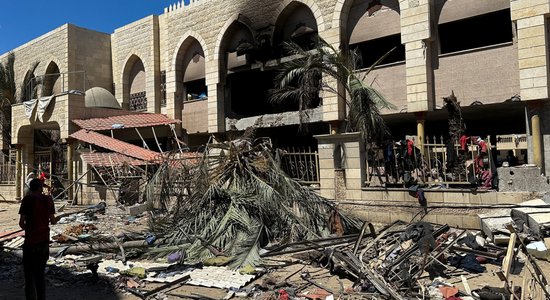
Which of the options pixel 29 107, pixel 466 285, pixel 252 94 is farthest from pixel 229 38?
pixel 466 285

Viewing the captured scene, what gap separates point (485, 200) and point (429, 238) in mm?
2771

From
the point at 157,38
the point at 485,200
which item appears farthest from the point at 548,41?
the point at 157,38

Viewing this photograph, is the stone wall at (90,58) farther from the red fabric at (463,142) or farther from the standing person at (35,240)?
the red fabric at (463,142)

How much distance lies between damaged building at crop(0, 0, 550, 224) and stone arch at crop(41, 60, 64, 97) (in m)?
0.08

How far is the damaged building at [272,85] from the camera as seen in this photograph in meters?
11.9

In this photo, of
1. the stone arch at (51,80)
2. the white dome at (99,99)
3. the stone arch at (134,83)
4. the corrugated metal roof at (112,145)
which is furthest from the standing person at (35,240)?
the stone arch at (51,80)

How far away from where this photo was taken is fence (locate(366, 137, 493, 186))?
939 cm

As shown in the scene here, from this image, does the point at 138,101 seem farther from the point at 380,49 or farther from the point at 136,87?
the point at 380,49

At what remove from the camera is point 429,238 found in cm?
623

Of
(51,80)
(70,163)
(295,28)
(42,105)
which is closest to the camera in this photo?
(295,28)

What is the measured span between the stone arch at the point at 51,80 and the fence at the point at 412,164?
20174 mm

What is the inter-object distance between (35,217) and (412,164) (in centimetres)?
782

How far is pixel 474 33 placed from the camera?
1456 cm

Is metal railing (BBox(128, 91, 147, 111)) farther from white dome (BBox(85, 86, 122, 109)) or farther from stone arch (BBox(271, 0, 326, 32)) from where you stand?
stone arch (BBox(271, 0, 326, 32))
